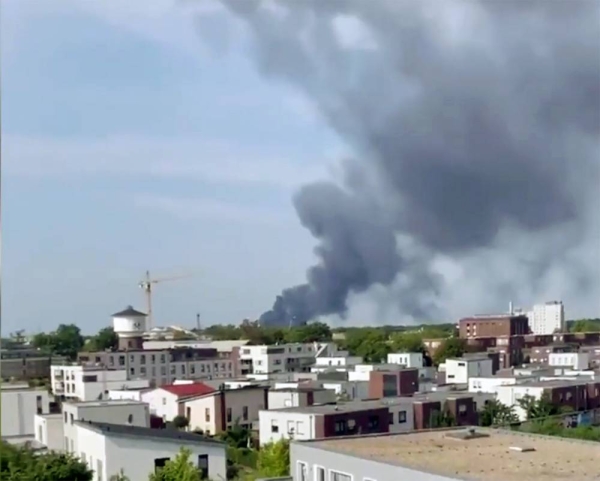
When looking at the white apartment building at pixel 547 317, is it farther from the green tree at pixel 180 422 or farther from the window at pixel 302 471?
the window at pixel 302 471

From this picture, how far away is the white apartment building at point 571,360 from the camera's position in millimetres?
20203

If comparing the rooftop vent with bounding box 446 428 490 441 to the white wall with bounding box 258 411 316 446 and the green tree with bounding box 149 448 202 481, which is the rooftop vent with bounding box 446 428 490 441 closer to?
the green tree with bounding box 149 448 202 481

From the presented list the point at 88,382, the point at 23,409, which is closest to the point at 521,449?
the point at 23,409

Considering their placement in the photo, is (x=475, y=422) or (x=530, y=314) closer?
(x=475, y=422)

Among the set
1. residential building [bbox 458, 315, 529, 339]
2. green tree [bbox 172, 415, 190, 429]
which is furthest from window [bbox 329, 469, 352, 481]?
residential building [bbox 458, 315, 529, 339]

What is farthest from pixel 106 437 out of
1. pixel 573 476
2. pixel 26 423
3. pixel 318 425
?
pixel 573 476

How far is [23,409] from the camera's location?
1045cm

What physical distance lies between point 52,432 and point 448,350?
607 inches

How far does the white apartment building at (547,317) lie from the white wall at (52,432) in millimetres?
29829

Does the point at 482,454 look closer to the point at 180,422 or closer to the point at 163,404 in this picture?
the point at 180,422

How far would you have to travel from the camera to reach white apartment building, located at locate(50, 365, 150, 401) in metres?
15.8

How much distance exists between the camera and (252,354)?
814 inches

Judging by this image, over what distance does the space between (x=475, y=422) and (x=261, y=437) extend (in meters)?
3.55

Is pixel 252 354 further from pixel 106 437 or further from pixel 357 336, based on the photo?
pixel 106 437
